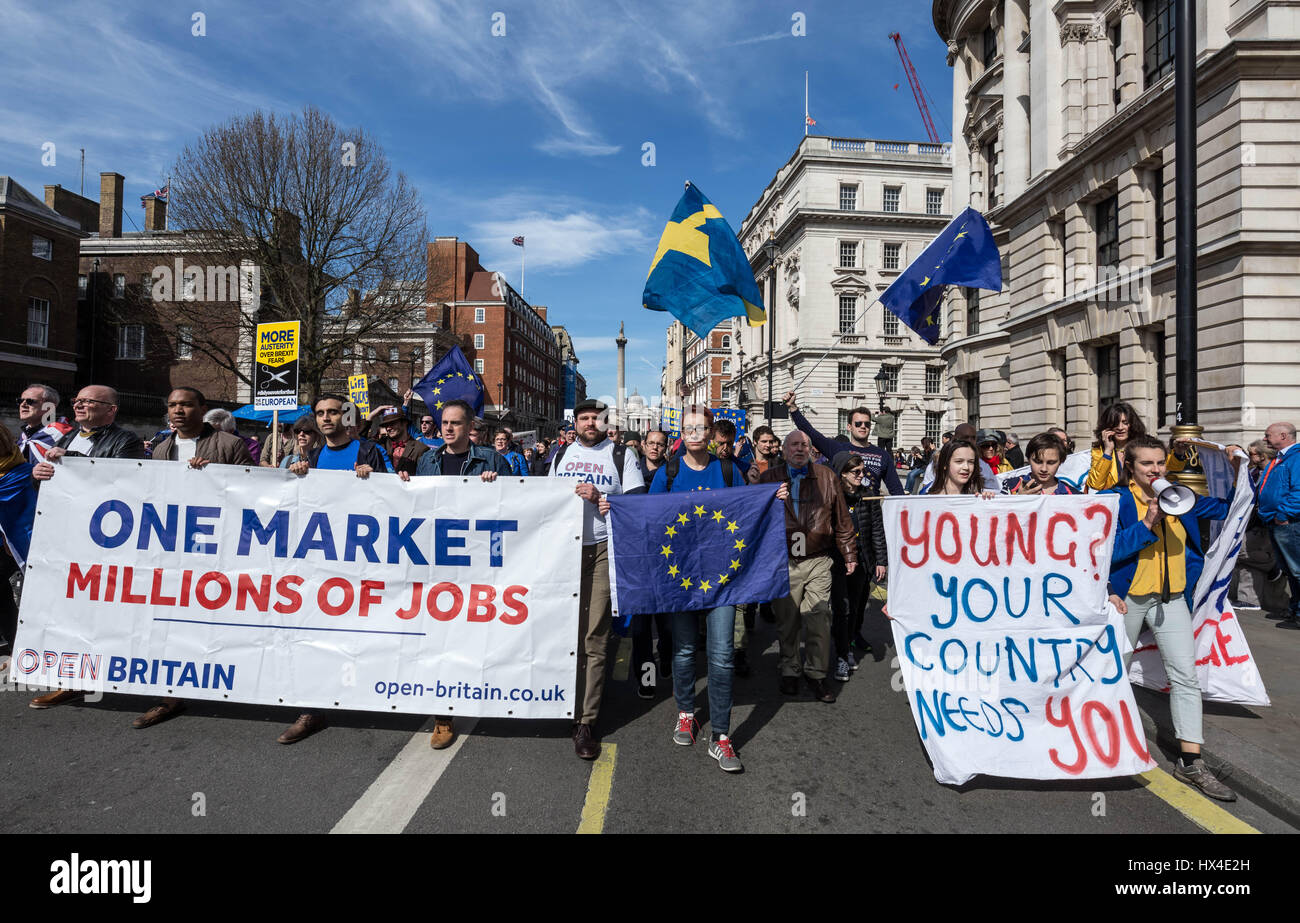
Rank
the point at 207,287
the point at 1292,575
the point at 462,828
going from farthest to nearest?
the point at 207,287
the point at 1292,575
the point at 462,828

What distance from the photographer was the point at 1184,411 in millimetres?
6129

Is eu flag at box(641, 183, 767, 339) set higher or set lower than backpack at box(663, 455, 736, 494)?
higher

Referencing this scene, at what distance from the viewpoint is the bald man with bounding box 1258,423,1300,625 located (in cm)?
706

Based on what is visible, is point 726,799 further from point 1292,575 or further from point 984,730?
point 1292,575

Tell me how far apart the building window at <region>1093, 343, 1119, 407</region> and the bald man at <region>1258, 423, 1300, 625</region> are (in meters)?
12.2

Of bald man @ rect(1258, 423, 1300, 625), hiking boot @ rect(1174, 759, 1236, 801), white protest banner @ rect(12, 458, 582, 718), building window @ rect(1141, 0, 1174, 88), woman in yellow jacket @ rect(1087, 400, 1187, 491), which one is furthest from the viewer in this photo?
building window @ rect(1141, 0, 1174, 88)

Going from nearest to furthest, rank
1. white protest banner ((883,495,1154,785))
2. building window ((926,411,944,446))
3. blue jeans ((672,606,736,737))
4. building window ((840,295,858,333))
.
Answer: white protest banner ((883,495,1154,785)), blue jeans ((672,606,736,737)), building window ((926,411,944,446)), building window ((840,295,858,333))

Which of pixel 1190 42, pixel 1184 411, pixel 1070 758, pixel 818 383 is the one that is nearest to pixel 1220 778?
pixel 1070 758

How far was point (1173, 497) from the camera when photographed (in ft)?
12.1

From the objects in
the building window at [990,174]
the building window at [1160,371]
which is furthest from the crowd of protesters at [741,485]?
the building window at [990,174]

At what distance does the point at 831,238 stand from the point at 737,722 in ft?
172

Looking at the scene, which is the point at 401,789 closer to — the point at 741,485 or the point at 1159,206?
the point at 741,485

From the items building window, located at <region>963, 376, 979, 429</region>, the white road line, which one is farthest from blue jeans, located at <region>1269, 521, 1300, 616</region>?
building window, located at <region>963, 376, 979, 429</region>

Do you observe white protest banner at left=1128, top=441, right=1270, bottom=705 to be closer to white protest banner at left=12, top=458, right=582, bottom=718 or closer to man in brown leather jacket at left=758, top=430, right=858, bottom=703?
man in brown leather jacket at left=758, top=430, right=858, bottom=703
